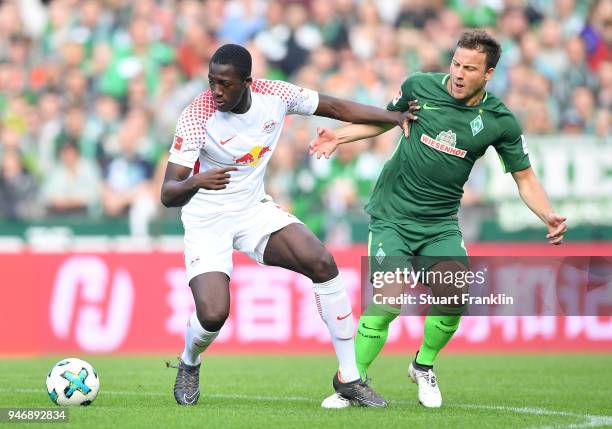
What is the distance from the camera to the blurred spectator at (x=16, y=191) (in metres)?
15.9

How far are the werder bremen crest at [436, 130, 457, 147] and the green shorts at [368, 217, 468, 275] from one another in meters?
0.61

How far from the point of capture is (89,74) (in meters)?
18.0

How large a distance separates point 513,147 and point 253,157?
76.5 inches

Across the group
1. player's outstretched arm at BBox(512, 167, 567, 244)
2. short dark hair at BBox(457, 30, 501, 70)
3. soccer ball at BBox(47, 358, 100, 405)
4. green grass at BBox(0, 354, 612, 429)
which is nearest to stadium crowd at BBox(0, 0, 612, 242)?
green grass at BBox(0, 354, 612, 429)

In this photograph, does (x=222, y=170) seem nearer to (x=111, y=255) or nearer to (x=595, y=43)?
(x=111, y=255)

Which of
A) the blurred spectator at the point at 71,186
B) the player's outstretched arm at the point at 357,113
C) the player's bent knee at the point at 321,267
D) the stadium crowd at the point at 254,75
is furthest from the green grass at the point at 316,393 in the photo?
→ the stadium crowd at the point at 254,75

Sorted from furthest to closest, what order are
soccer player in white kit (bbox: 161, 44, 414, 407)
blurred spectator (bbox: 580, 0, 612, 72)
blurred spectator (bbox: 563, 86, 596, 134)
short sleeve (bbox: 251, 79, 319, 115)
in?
1. blurred spectator (bbox: 580, 0, 612, 72)
2. blurred spectator (bbox: 563, 86, 596, 134)
3. short sleeve (bbox: 251, 79, 319, 115)
4. soccer player in white kit (bbox: 161, 44, 414, 407)

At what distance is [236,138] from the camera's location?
8.66 metres

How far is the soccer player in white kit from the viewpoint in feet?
27.5

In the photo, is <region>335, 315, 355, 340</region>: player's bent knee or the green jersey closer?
<region>335, 315, 355, 340</region>: player's bent knee

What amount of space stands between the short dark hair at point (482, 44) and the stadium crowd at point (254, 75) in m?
7.37

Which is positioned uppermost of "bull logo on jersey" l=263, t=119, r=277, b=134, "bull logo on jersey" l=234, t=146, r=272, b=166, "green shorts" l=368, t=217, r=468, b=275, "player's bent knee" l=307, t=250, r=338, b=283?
"bull logo on jersey" l=263, t=119, r=277, b=134

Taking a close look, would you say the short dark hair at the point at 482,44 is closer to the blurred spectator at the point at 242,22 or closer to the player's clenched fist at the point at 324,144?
the player's clenched fist at the point at 324,144

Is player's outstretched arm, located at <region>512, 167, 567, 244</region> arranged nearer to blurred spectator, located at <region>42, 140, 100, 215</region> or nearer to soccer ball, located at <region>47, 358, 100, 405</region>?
soccer ball, located at <region>47, 358, 100, 405</region>
